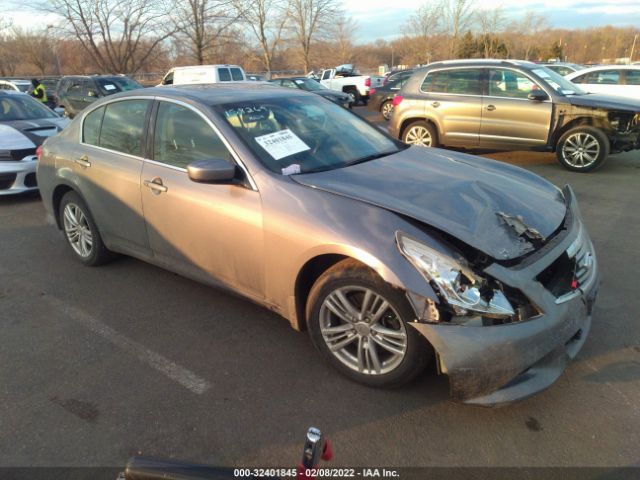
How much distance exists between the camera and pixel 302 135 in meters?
3.40

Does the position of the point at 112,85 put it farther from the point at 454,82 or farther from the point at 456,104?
the point at 456,104

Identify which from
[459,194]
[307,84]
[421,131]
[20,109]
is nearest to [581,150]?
[421,131]

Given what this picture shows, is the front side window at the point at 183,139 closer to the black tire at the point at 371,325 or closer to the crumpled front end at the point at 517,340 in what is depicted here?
the black tire at the point at 371,325

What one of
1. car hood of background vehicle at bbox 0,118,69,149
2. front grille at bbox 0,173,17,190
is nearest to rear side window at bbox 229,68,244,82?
car hood of background vehicle at bbox 0,118,69,149

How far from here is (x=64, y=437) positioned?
2.41 metres

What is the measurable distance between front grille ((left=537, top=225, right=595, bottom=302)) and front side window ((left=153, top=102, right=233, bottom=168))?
6.70ft

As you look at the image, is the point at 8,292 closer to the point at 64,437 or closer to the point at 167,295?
the point at 167,295

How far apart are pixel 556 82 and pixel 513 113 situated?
939mm

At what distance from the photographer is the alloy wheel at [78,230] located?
4.41 meters

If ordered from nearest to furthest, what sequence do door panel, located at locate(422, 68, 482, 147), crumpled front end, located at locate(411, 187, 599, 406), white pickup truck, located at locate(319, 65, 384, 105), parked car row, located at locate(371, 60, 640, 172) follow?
crumpled front end, located at locate(411, 187, 599, 406)
parked car row, located at locate(371, 60, 640, 172)
door panel, located at locate(422, 68, 482, 147)
white pickup truck, located at locate(319, 65, 384, 105)

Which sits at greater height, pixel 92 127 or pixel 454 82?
pixel 454 82

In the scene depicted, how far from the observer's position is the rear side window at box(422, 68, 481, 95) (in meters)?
8.52

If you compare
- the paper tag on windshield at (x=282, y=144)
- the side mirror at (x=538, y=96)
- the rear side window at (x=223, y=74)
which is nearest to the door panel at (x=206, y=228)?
the paper tag on windshield at (x=282, y=144)

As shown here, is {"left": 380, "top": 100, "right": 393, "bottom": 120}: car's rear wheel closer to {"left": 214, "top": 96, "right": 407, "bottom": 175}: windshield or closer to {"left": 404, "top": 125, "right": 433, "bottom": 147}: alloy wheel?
{"left": 404, "top": 125, "right": 433, "bottom": 147}: alloy wheel
